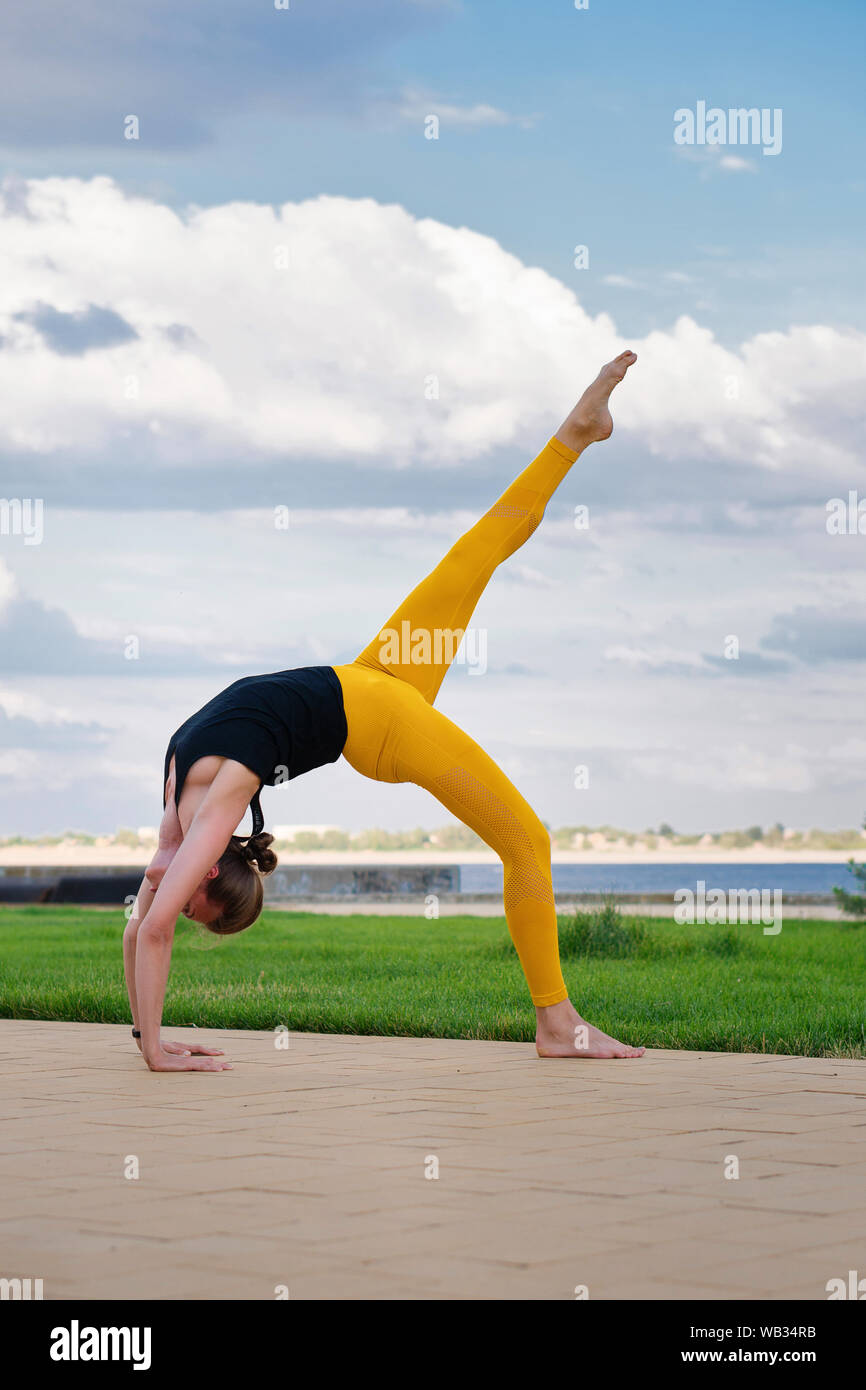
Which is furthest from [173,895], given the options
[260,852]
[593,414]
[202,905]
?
[593,414]

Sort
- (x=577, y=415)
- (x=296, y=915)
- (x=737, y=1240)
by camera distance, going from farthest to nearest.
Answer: (x=296, y=915) < (x=577, y=415) < (x=737, y=1240)

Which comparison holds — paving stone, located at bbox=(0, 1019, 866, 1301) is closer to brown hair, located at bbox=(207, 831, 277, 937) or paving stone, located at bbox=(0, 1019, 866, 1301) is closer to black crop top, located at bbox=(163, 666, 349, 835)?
brown hair, located at bbox=(207, 831, 277, 937)

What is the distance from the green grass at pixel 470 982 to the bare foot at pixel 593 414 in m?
2.34

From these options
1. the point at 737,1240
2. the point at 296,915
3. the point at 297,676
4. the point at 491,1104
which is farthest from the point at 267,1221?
the point at 296,915

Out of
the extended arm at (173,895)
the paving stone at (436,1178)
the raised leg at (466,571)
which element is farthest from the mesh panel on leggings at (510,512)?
the paving stone at (436,1178)

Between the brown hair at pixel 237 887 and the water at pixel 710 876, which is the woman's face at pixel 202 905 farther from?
the water at pixel 710 876

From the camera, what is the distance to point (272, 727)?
5.23 m

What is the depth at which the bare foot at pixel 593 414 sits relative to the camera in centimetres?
576

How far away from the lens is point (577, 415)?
5.75m

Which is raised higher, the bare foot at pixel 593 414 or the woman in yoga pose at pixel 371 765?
the bare foot at pixel 593 414
